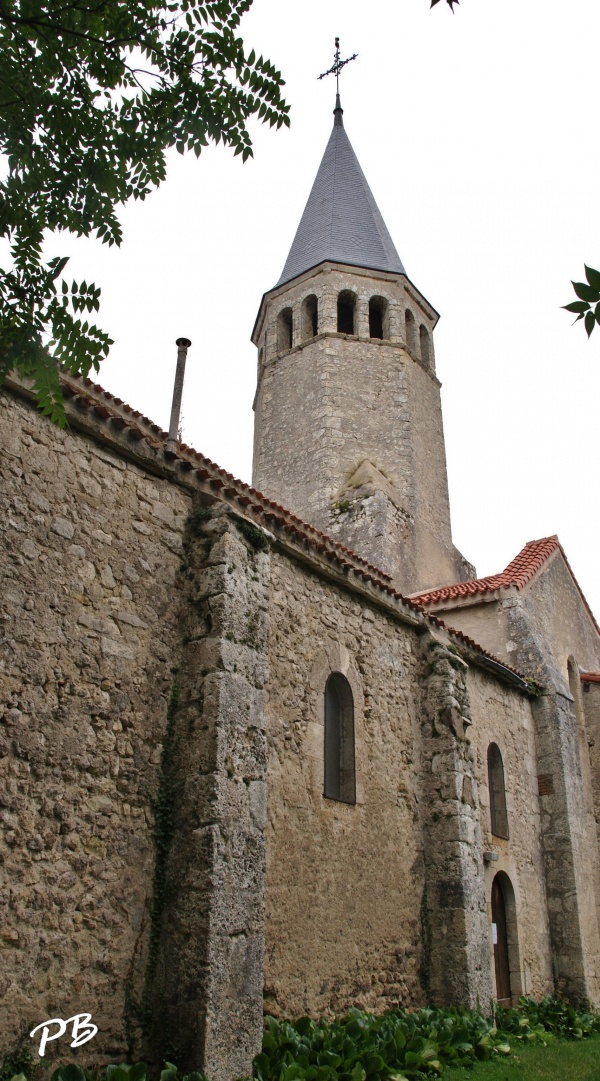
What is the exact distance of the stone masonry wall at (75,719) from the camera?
5.43 metres

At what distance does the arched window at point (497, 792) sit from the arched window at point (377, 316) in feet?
37.1

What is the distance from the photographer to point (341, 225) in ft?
73.2

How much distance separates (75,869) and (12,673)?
1442 millimetres

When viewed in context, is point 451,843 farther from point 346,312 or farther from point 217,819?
point 346,312

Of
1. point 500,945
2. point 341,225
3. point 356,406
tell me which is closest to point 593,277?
point 500,945

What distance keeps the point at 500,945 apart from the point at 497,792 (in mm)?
2039

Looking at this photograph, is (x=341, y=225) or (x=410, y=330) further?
(x=341, y=225)

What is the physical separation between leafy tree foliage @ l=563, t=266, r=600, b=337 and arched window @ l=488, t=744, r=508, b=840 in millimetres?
10396

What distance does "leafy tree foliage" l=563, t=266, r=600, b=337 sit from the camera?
8.85 ft

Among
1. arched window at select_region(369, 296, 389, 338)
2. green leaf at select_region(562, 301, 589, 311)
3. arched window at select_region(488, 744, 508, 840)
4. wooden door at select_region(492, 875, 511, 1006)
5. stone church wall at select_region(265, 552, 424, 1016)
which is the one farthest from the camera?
arched window at select_region(369, 296, 389, 338)

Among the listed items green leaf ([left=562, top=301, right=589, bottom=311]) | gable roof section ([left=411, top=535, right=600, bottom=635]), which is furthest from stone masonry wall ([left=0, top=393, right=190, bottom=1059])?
gable roof section ([left=411, top=535, right=600, bottom=635])

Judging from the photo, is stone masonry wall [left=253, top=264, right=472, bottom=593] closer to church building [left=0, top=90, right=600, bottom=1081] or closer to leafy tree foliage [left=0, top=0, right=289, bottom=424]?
church building [left=0, top=90, right=600, bottom=1081]

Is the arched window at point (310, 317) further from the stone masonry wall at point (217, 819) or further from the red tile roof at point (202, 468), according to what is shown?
the stone masonry wall at point (217, 819)

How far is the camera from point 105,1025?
5.65 metres
